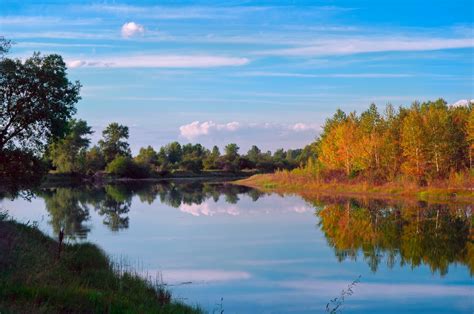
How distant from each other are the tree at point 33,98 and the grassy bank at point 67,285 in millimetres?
7031

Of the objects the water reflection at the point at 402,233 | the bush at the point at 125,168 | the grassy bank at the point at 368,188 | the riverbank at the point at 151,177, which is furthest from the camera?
the bush at the point at 125,168

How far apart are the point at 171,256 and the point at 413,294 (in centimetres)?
1133

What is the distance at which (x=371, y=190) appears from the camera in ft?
214

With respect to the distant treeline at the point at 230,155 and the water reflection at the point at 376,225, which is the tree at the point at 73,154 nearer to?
the distant treeline at the point at 230,155

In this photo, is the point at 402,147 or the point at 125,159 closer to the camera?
the point at 402,147

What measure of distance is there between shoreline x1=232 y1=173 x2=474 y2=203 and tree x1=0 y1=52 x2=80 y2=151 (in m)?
36.6

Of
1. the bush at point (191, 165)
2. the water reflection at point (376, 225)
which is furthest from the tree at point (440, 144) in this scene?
the bush at point (191, 165)

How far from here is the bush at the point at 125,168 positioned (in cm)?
12531

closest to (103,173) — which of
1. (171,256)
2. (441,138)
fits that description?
(441,138)

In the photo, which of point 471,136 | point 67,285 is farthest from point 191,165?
point 67,285

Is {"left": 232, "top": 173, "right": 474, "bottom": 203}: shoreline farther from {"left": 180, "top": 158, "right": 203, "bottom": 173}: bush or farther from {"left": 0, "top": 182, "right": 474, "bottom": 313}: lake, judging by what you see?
{"left": 180, "top": 158, "right": 203, "bottom": 173}: bush

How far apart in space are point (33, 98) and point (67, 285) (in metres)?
15.5

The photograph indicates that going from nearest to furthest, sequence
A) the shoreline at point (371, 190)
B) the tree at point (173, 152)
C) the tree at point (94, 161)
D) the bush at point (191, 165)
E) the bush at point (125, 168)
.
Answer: the shoreline at point (371, 190) → the tree at point (94, 161) → the bush at point (125, 168) → the bush at point (191, 165) → the tree at point (173, 152)

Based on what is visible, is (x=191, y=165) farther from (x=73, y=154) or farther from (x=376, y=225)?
(x=376, y=225)
